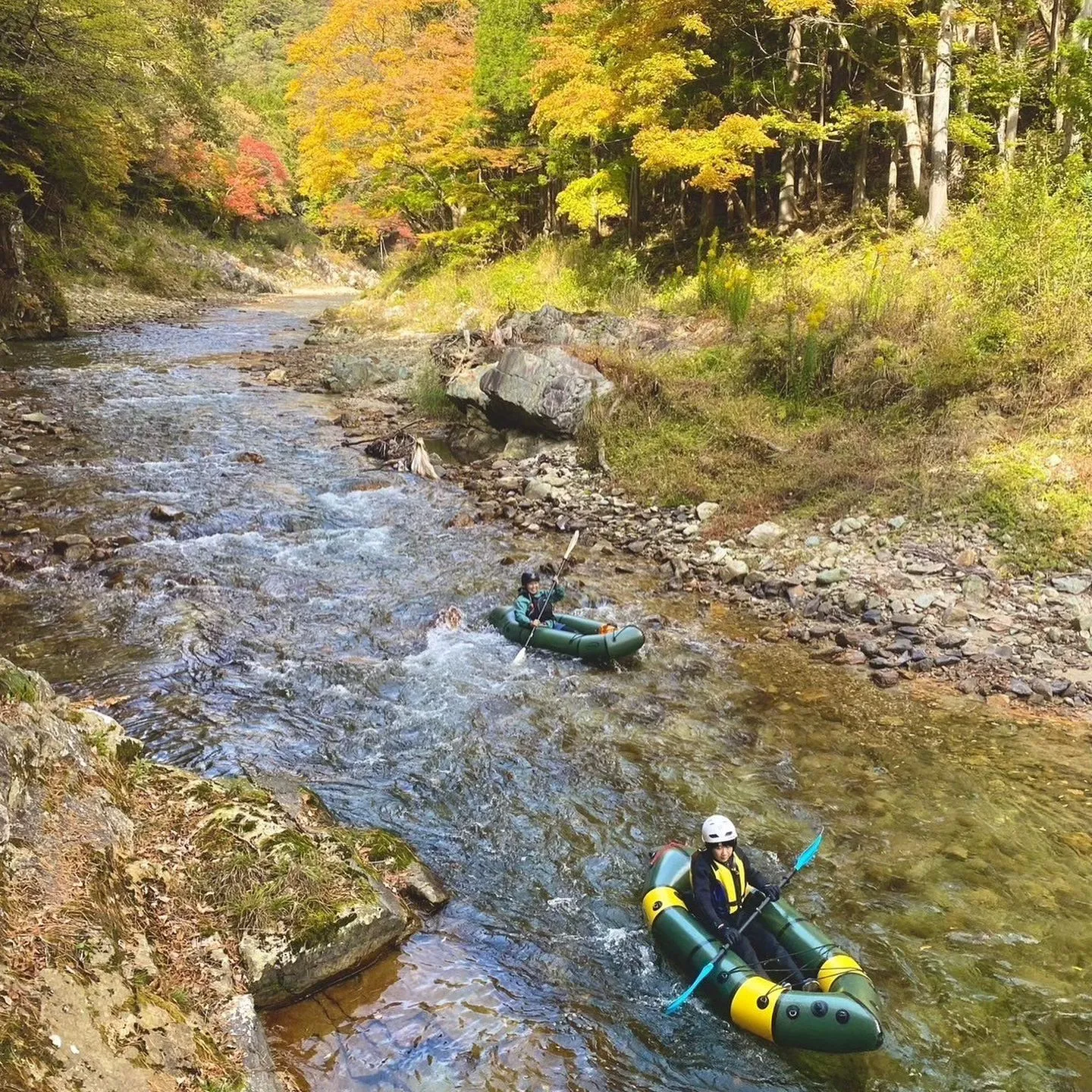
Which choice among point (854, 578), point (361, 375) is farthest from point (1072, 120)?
point (361, 375)

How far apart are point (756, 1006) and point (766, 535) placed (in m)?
6.75

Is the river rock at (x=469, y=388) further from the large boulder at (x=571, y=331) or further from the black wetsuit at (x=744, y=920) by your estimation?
the black wetsuit at (x=744, y=920)

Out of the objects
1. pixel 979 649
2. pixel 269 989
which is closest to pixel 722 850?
pixel 269 989

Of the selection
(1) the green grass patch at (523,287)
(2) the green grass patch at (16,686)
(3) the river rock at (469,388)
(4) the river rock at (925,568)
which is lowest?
(4) the river rock at (925,568)

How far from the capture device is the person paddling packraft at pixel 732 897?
4840 mm

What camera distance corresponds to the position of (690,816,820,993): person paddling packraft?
15.9 feet

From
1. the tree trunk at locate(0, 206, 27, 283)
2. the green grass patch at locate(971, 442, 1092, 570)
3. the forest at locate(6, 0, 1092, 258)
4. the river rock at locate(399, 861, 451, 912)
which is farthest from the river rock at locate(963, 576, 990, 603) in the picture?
the tree trunk at locate(0, 206, 27, 283)

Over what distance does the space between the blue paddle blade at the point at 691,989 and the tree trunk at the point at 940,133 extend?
48.5ft

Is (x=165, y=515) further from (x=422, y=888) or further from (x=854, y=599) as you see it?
(x=854, y=599)

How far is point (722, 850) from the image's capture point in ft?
16.8

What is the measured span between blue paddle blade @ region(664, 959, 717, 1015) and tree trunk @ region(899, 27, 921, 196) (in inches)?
639

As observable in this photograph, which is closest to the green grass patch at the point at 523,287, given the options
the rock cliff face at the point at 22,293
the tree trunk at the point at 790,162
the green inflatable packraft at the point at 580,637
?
the tree trunk at the point at 790,162

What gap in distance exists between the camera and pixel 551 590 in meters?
9.05

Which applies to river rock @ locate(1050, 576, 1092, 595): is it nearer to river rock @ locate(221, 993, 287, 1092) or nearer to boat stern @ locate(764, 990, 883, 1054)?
boat stern @ locate(764, 990, 883, 1054)
